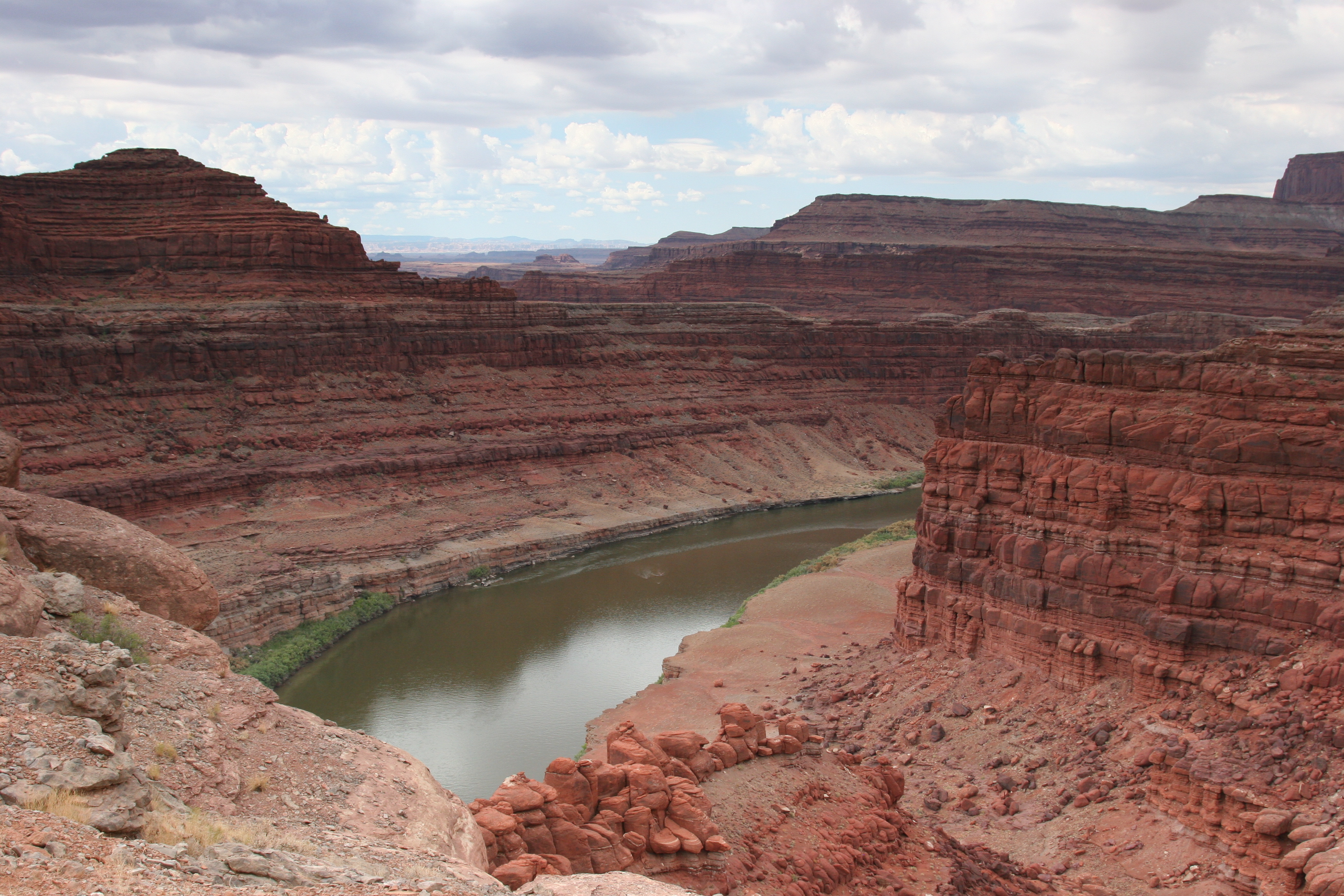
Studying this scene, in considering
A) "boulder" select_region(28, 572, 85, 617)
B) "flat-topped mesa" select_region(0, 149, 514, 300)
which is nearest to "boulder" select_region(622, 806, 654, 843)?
"boulder" select_region(28, 572, 85, 617)

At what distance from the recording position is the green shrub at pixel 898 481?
63.2 meters

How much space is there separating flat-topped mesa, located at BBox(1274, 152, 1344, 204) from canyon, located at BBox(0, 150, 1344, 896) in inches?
4651

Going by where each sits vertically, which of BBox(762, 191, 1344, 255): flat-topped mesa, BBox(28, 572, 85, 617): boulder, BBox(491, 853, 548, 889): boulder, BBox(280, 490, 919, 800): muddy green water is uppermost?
BBox(762, 191, 1344, 255): flat-topped mesa

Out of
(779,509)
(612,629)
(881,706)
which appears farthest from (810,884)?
(779,509)

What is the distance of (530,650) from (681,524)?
19.2 meters

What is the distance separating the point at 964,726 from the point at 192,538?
98.2 ft

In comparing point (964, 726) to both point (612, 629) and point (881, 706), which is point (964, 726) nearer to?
point (881, 706)

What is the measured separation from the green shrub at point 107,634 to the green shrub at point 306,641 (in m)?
17.5

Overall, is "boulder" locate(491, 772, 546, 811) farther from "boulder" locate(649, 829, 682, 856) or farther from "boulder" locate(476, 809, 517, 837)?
"boulder" locate(649, 829, 682, 856)

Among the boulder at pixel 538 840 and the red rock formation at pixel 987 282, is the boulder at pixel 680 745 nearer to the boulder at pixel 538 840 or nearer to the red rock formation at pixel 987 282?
the boulder at pixel 538 840

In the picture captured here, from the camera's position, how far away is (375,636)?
3603 cm

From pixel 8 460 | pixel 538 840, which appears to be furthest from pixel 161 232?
pixel 538 840

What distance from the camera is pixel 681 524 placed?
174 feet

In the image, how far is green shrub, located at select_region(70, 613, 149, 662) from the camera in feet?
38.6
